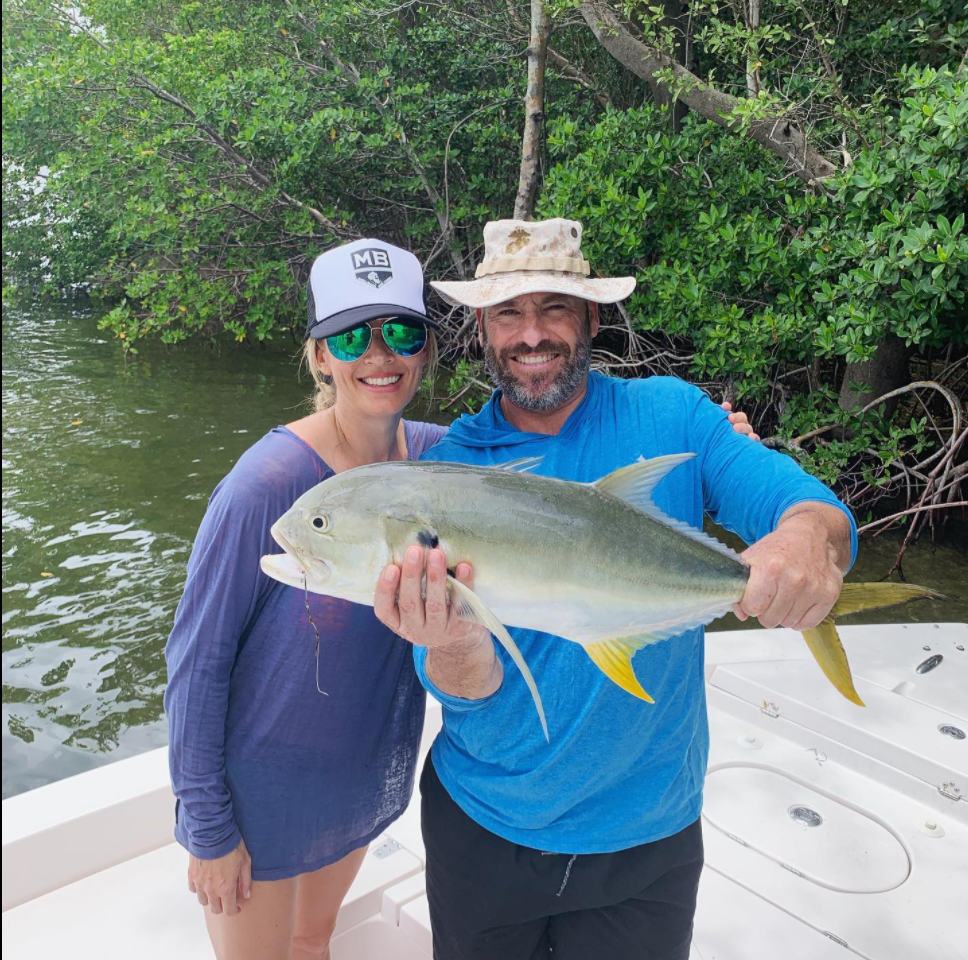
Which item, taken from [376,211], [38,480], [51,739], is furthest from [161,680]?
[376,211]

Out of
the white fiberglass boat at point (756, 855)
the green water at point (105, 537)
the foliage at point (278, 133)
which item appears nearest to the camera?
the white fiberglass boat at point (756, 855)

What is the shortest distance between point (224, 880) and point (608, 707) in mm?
1115

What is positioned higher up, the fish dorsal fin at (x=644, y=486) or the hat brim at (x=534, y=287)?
the hat brim at (x=534, y=287)

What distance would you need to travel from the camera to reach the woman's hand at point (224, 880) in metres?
1.98

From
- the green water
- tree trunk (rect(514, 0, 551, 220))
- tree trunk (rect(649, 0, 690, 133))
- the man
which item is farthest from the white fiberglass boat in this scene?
tree trunk (rect(649, 0, 690, 133))

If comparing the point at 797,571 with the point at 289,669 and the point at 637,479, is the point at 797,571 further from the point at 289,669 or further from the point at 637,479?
the point at 289,669

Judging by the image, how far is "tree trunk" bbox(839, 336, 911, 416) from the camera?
7.90m

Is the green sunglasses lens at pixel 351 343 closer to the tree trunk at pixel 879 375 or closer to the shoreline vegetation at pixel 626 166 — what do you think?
the shoreline vegetation at pixel 626 166

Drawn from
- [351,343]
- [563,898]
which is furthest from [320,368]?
[563,898]

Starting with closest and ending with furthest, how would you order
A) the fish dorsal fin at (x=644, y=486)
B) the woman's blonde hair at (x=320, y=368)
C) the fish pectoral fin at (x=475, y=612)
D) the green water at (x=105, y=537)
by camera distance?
1. the fish pectoral fin at (x=475, y=612)
2. the fish dorsal fin at (x=644, y=486)
3. the woman's blonde hair at (x=320, y=368)
4. the green water at (x=105, y=537)

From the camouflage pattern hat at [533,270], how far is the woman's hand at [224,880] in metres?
1.64

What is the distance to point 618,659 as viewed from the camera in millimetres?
1725

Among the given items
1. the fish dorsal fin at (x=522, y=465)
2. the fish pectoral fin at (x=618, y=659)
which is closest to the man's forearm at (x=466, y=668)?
the fish pectoral fin at (x=618, y=659)

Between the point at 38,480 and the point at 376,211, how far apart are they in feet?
23.1
